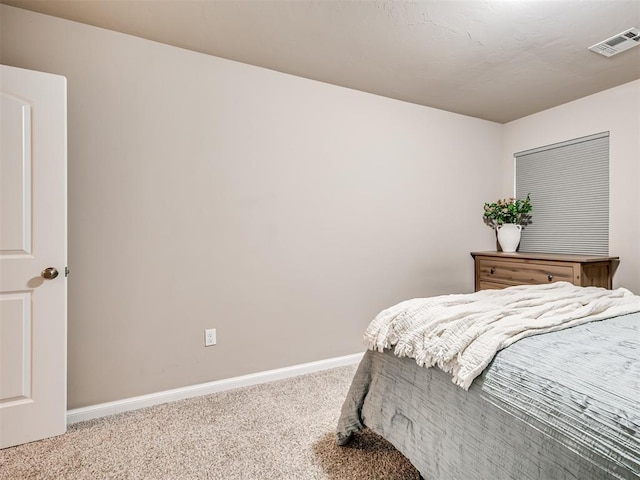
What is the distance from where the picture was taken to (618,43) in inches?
87.4

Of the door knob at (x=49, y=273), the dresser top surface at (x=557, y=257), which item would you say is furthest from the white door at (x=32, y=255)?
the dresser top surface at (x=557, y=257)

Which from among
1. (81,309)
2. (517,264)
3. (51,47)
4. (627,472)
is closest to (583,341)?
(627,472)

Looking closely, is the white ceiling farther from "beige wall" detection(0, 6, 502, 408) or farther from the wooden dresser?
the wooden dresser

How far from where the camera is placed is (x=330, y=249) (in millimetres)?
2865

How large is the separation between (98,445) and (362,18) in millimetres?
2733

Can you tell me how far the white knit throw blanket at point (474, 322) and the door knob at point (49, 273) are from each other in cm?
167

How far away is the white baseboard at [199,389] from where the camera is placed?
2072 mm

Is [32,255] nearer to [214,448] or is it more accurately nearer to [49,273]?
[49,273]

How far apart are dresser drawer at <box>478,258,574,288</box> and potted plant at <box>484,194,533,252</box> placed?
0.32 m

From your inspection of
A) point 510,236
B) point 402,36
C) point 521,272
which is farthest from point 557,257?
point 402,36

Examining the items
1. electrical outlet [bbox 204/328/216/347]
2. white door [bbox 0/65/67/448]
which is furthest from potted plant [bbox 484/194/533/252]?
white door [bbox 0/65/67/448]

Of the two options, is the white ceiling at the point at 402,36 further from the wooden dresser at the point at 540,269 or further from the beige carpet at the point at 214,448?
the beige carpet at the point at 214,448

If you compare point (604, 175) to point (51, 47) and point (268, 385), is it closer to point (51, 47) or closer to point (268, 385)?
point (268, 385)

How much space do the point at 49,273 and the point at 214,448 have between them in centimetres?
126
